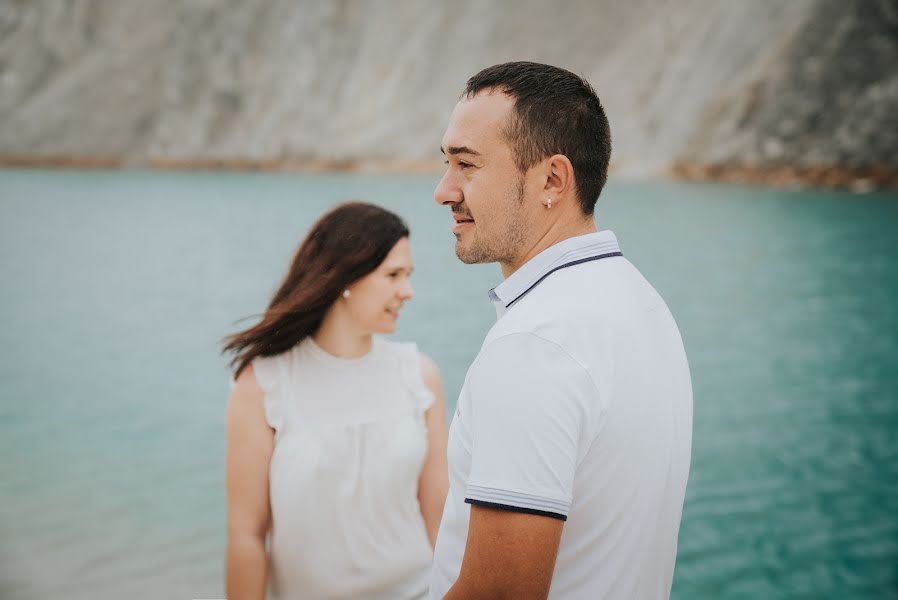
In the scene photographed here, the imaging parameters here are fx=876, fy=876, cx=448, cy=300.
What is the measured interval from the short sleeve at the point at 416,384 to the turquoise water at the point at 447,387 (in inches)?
138

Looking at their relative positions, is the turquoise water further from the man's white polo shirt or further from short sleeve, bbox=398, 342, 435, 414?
the man's white polo shirt

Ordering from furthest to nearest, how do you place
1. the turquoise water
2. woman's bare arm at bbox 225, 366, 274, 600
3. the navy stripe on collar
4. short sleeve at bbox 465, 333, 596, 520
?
the turquoise water → woman's bare arm at bbox 225, 366, 274, 600 → the navy stripe on collar → short sleeve at bbox 465, 333, 596, 520

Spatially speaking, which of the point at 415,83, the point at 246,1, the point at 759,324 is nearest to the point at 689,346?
Answer: the point at 759,324

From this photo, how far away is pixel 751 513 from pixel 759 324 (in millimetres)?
8265

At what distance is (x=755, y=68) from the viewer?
153 feet

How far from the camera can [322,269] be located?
10.8 feet

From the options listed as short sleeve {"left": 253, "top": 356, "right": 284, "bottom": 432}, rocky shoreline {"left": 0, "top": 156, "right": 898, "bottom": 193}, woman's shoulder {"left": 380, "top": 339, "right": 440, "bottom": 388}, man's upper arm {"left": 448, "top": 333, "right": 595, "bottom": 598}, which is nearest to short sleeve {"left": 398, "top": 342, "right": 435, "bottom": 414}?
woman's shoulder {"left": 380, "top": 339, "right": 440, "bottom": 388}

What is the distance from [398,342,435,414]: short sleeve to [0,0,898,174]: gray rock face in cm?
3427

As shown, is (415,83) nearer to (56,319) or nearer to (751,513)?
(56,319)

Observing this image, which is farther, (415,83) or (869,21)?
(415,83)

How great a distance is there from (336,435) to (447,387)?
325 inches

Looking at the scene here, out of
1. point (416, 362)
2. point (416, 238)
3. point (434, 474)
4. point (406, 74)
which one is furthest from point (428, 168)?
point (434, 474)

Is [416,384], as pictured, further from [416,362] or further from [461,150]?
[461,150]

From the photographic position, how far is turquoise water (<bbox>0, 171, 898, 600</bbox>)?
21.9 feet
